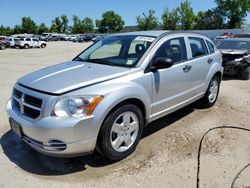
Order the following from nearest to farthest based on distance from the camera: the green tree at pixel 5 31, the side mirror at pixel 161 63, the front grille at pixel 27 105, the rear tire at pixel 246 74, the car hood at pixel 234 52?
1. the front grille at pixel 27 105
2. the side mirror at pixel 161 63
3. the rear tire at pixel 246 74
4. the car hood at pixel 234 52
5. the green tree at pixel 5 31

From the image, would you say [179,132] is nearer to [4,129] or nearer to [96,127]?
[96,127]

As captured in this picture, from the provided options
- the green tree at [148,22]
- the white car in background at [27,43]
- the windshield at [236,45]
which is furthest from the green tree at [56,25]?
the windshield at [236,45]

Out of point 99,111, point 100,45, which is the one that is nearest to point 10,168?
point 99,111

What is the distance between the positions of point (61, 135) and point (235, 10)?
8252 centimetres

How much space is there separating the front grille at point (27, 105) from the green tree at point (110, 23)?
100m

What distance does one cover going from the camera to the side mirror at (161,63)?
3893mm

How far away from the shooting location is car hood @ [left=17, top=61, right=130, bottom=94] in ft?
10.8

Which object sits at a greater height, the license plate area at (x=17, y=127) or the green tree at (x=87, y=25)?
the green tree at (x=87, y=25)

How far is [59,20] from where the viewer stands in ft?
341

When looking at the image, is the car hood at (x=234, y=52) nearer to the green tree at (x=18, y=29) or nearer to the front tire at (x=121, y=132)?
the front tire at (x=121, y=132)

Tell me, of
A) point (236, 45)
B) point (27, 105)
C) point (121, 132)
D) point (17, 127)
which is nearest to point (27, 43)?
point (236, 45)

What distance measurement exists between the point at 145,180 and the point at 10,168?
179 cm

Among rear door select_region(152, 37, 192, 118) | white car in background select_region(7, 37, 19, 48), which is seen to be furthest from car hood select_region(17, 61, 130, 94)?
white car in background select_region(7, 37, 19, 48)

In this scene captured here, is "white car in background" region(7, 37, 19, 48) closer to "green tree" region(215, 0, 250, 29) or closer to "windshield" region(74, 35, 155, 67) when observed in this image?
"windshield" region(74, 35, 155, 67)
